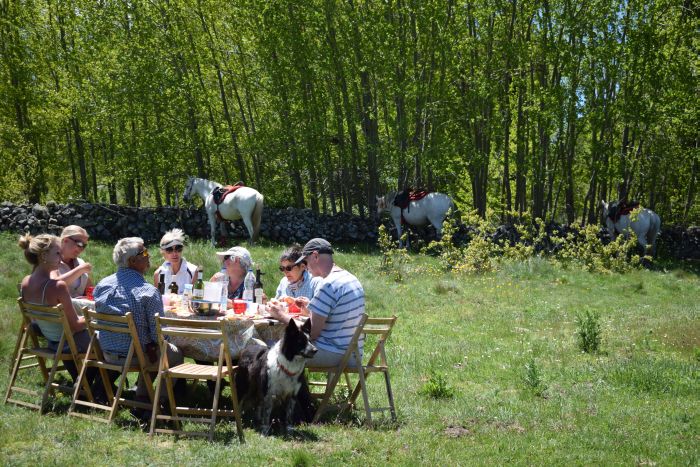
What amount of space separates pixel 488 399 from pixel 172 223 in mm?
13672

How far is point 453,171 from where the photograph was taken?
21.3 metres

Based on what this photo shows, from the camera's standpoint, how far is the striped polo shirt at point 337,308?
20.2 ft

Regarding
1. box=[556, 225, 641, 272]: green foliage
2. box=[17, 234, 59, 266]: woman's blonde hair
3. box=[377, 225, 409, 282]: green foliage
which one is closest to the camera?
box=[17, 234, 59, 266]: woman's blonde hair

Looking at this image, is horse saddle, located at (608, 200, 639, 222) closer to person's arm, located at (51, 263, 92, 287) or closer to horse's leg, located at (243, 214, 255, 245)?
horse's leg, located at (243, 214, 255, 245)

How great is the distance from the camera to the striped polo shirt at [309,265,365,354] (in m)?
6.16

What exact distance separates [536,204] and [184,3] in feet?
41.4

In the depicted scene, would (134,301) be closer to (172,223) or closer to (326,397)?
(326,397)

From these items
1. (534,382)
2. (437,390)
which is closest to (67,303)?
(437,390)

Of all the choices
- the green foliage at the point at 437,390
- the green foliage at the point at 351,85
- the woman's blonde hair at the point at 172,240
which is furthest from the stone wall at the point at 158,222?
the green foliage at the point at 437,390

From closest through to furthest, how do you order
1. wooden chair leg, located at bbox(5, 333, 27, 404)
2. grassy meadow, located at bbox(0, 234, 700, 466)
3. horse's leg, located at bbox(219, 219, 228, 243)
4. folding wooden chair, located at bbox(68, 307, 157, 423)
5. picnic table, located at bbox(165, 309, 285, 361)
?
grassy meadow, located at bbox(0, 234, 700, 466) → folding wooden chair, located at bbox(68, 307, 157, 423) → picnic table, located at bbox(165, 309, 285, 361) → wooden chair leg, located at bbox(5, 333, 27, 404) → horse's leg, located at bbox(219, 219, 228, 243)

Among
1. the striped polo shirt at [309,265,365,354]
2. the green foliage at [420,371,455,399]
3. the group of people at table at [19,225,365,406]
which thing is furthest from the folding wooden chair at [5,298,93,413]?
the green foliage at [420,371,455,399]

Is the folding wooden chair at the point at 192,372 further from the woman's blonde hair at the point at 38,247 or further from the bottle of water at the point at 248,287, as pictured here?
the woman's blonde hair at the point at 38,247

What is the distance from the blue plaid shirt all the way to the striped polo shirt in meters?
1.38

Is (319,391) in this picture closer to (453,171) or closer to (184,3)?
(453,171)
